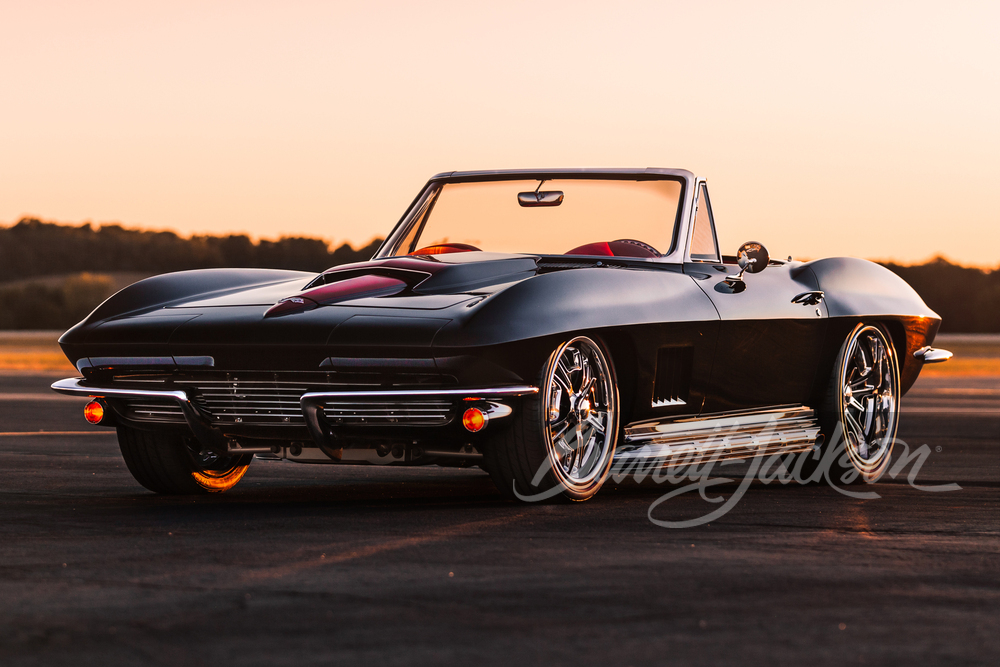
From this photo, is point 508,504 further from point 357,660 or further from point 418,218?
point 357,660

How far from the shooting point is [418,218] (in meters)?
8.40

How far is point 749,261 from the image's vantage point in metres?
7.63

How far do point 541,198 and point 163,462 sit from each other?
262cm

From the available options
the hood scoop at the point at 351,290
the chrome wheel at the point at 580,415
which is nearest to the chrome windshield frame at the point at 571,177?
the chrome wheel at the point at 580,415

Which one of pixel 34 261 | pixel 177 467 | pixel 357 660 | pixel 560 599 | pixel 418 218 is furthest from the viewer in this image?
pixel 34 261

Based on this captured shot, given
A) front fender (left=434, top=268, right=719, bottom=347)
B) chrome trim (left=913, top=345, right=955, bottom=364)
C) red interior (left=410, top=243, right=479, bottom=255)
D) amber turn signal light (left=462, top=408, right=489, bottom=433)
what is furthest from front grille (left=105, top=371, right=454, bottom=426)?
chrome trim (left=913, top=345, right=955, bottom=364)

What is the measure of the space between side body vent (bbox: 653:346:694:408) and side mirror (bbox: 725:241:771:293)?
2.32ft

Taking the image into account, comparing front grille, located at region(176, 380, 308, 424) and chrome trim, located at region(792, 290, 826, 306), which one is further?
chrome trim, located at region(792, 290, 826, 306)

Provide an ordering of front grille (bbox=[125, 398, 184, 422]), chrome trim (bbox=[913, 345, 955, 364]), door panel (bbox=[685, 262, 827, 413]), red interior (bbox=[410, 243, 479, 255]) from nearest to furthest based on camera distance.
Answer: front grille (bbox=[125, 398, 184, 422]) → door panel (bbox=[685, 262, 827, 413]) → red interior (bbox=[410, 243, 479, 255]) → chrome trim (bbox=[913, 345, 955, 364])

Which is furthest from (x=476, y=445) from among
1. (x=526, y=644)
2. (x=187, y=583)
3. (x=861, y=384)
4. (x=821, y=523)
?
(x=861, y=384)

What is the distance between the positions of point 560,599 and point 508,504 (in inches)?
90.6

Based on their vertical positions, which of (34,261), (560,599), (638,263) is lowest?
(34,261)

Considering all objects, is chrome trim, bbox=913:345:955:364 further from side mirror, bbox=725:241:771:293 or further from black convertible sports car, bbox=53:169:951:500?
side mirror, bbox=725:241:771:293

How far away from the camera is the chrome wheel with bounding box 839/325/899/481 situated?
332 inches
